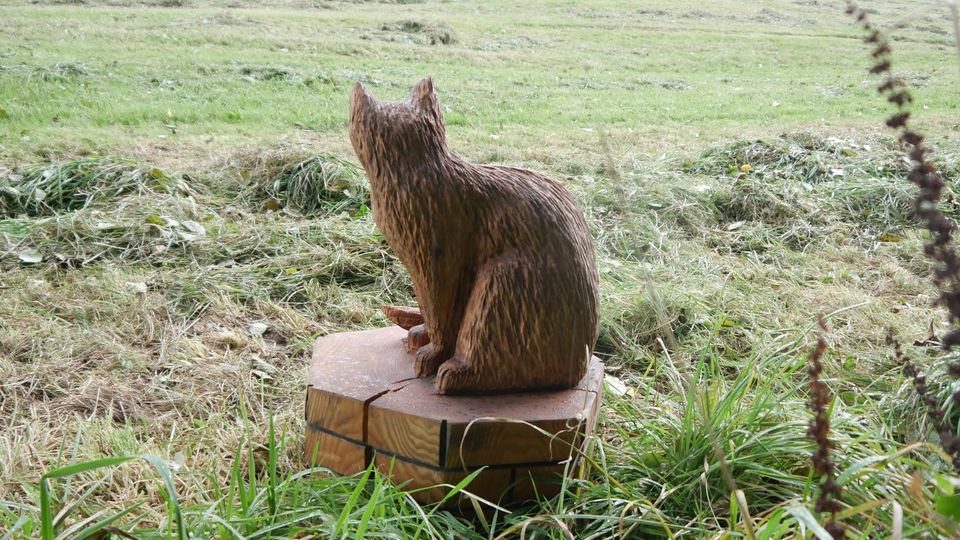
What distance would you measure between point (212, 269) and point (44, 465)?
1559 mm

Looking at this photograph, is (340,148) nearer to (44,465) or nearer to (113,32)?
(44,465)

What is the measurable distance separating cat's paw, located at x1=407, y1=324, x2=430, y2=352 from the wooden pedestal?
4.9 inches

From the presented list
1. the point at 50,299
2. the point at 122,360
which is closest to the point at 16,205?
the point at 50,299

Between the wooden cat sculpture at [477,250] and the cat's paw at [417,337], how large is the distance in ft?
0.50

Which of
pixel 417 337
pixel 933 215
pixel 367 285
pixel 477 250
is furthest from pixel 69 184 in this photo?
pixel 933 215

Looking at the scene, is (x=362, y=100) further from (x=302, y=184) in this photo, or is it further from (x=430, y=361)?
(x=302, y=184)

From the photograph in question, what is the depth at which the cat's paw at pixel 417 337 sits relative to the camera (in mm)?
2277

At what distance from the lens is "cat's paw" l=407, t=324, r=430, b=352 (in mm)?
2277

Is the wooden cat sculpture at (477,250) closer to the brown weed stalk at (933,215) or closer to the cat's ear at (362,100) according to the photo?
the cat's ear at (362,100)

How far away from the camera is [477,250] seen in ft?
6.80

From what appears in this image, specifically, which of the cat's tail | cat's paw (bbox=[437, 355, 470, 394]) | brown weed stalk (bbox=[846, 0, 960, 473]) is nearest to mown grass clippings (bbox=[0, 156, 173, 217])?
the cat's tail

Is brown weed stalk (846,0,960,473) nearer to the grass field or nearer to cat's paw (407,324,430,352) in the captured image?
the grass field

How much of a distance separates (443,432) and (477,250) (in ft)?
1.58

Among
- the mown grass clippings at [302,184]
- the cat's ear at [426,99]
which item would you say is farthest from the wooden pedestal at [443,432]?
the mown grass clippings at [302,184]
